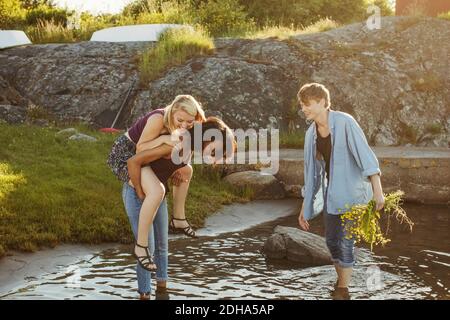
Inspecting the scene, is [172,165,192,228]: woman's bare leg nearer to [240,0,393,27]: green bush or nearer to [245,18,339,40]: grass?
[245,18,339,40]: grass

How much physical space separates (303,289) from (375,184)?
5.48ft

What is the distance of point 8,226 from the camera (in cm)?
866

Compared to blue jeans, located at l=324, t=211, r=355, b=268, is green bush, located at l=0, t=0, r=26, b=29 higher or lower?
higher

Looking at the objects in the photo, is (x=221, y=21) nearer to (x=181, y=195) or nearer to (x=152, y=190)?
(x=181, y=195)

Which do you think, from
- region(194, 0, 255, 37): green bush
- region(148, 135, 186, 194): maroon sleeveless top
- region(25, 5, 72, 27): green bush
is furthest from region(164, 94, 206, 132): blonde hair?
region(25, 5, 72, 27): green bush

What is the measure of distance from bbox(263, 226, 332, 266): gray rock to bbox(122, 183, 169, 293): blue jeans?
7.94 ft

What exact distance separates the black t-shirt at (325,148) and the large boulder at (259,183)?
5.59m

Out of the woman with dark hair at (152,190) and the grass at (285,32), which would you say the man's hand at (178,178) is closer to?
the woman with dark hair at (152,190)

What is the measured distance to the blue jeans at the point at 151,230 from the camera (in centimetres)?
600

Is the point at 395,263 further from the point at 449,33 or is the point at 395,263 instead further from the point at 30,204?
the point at 449,33

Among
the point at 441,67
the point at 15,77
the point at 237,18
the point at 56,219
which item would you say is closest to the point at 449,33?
the point at 441,67

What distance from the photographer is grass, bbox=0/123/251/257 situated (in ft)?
29.2

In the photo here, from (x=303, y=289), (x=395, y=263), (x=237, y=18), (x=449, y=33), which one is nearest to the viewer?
(x=303, y=289)

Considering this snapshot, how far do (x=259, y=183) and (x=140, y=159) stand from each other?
22.4ft
